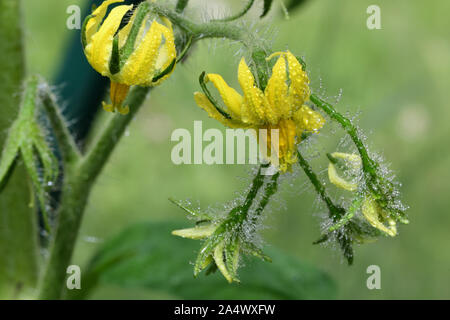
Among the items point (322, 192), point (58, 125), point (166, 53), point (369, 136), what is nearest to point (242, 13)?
point (166, 53)

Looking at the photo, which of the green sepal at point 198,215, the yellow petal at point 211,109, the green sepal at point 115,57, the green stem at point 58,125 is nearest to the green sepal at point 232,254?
the green sepal at point 198,215

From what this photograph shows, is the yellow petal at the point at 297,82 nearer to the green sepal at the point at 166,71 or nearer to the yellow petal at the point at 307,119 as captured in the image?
the yellow petal at the point at 307,119

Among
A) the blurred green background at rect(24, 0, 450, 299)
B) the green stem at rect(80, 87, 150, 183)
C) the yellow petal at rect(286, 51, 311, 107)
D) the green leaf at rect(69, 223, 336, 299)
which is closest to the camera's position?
the yellow petal at rect(286, 51, 311, 107)

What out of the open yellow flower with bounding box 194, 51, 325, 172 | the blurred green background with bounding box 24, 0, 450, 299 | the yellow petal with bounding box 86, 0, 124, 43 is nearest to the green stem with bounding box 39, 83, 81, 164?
the yellow petal with bounding box 86, 0, 124, 43

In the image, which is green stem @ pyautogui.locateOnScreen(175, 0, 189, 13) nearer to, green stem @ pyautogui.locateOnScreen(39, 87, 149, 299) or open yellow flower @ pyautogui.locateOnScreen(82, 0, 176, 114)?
open yellow flower @ pyautogui.locateOnScreen(82, 0, 176, 114)

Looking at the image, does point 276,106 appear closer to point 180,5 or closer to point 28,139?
point 180,5
